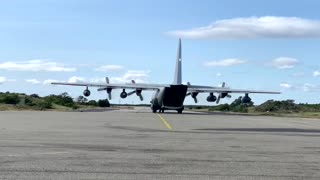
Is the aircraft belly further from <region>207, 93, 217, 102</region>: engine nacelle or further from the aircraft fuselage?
<region>207, 93, 217, 102</region>: engine nacelle

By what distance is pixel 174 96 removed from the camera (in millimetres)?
66812

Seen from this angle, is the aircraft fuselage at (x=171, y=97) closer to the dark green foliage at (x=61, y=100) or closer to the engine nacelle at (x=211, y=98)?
the engine nacelle at (x=211, y=98)

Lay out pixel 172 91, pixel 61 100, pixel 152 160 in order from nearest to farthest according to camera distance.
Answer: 1. pixel 152 160
2. pixel 172 91
3. pixel 61 100

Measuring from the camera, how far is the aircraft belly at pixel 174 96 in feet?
217

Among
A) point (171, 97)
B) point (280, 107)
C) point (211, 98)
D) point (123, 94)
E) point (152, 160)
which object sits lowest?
point (152, 160)

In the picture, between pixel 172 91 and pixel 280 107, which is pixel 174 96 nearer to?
pixel 172 91

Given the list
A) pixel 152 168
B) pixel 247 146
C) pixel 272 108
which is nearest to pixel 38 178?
pixel 152 168

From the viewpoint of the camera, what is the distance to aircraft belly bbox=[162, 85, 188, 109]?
66000 mm

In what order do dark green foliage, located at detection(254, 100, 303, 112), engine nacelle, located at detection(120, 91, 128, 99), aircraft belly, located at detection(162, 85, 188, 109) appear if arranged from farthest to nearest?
dark green foliage, located at detection(254, 100, 303, 112), engine nacelle, located at detection(120, 91, 128, 99), aircraft belly, located at detection(162, 85, 188, 109)

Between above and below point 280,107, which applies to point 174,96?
below

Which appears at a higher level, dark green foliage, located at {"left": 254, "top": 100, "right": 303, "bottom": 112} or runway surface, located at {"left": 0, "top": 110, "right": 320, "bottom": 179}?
dark green foliage, located at {"left": 254, "top": 100, "right": 303, "bottom": 112}

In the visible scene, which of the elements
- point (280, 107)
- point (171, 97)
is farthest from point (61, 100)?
point (171, 97)

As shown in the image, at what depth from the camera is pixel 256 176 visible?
10773 mm

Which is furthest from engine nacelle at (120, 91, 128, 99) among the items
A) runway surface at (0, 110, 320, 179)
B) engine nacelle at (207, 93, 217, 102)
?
runway surface at (0, 110, 320, 179)
